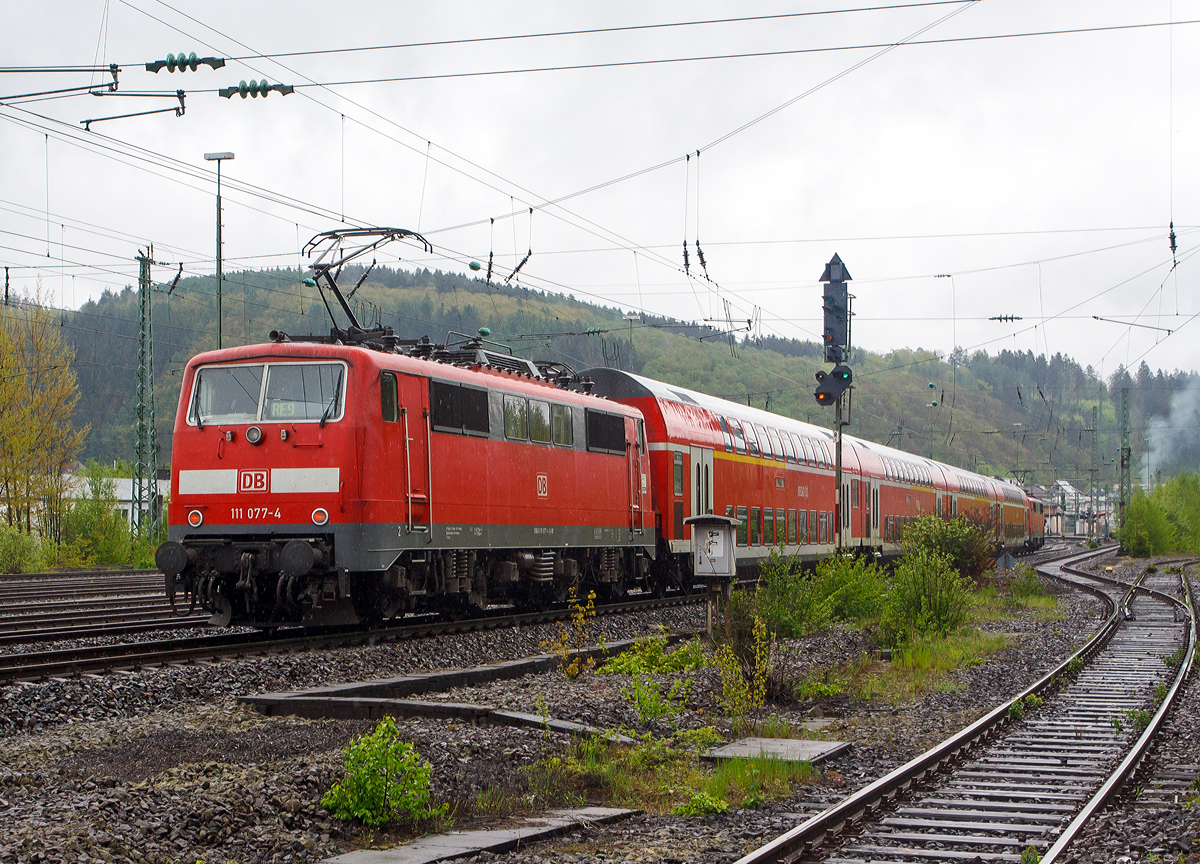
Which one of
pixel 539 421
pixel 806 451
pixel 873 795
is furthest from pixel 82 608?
pixel 806 451

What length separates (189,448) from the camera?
50.4 feet

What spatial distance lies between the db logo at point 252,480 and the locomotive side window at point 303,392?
69 centimetres

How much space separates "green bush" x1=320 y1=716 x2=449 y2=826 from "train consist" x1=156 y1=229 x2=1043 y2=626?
6884 millimetres

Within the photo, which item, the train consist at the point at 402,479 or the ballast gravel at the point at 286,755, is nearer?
the ballast gravel at the point at 286,755

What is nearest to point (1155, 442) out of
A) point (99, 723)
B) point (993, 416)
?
point (993, 416)

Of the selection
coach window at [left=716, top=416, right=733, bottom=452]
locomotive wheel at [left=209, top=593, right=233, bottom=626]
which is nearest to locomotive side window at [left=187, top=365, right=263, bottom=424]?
locomotive wheel at [left=209, top=593, right=233, bottom=626]

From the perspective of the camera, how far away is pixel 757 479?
28.4m

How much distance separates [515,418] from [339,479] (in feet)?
14.3

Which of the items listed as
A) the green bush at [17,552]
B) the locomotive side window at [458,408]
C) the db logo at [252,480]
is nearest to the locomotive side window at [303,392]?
the db logo at [252,480]

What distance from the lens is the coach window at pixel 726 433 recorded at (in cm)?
2696

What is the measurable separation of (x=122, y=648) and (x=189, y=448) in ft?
8.83

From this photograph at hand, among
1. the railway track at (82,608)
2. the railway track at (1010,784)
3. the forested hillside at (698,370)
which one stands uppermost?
the forested hillside at (698,370)

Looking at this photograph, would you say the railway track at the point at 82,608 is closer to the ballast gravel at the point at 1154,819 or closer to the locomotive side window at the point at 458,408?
the locomotive side window at the point at 458,408

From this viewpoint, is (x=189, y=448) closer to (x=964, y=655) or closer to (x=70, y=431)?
(x=964, y=655)
